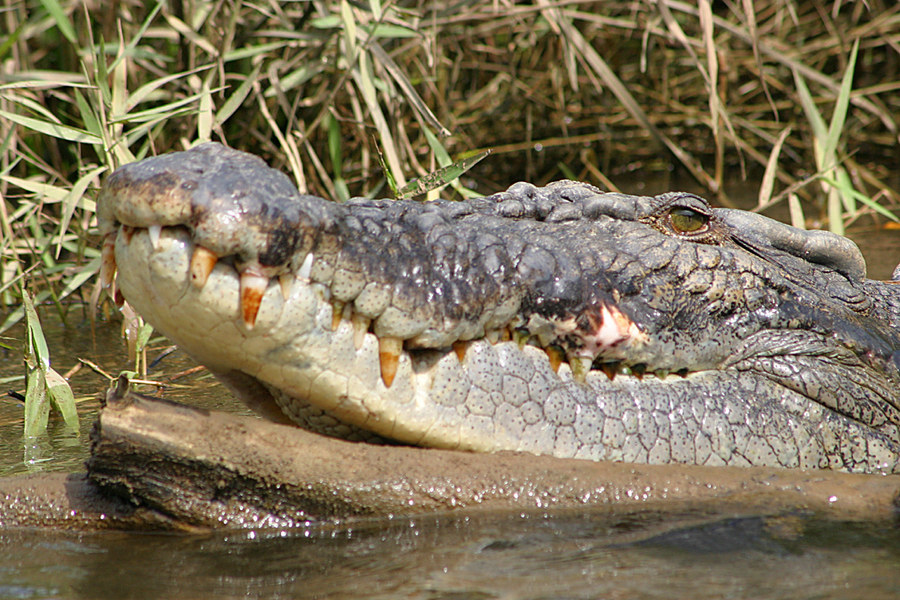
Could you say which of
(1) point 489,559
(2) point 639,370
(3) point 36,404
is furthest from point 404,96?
(1) point 489,559

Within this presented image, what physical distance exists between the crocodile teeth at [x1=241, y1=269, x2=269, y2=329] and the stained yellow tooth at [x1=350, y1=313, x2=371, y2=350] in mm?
210

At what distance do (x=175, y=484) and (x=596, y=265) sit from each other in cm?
110

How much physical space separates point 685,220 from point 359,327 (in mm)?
1127

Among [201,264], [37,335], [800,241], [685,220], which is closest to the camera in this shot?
[201,264]

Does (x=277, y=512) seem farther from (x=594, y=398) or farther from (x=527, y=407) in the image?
(x=594, y=398)

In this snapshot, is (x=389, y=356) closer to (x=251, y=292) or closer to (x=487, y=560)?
(x=251, y=292)

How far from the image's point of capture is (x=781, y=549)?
2055mm

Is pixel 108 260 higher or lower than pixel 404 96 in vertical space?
lower

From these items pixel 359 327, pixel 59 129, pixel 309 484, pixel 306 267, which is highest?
pixel 59 129

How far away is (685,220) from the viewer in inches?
110

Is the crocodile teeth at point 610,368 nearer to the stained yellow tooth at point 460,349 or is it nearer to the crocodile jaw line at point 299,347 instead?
the crocodile jaw line at point 299,347

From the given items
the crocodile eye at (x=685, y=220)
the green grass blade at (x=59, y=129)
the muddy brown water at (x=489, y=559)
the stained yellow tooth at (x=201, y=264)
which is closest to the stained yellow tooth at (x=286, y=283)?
the stained yellow tooth at (x=201, y=264)

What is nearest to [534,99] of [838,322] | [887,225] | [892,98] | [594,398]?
[887,225]

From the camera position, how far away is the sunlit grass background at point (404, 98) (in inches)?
160
